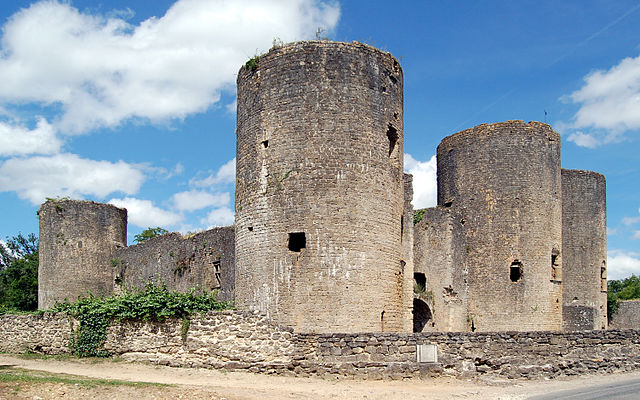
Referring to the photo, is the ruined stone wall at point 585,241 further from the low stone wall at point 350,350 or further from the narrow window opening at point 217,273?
the narrow window opening at point 217,273

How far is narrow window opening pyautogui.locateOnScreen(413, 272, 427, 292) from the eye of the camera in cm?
2609

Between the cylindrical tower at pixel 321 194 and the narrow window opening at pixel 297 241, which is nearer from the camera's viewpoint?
the cylindrical tower at pixel 321 194

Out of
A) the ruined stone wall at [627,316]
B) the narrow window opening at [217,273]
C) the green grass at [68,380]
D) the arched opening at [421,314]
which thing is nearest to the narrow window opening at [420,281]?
the arched opening at [421,314]

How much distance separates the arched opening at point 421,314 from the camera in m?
25.9

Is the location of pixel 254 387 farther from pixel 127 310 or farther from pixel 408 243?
pixel 408 243

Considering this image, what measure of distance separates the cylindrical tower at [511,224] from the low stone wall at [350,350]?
849cm

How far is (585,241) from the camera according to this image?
1190 inches

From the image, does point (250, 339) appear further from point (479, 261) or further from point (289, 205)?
point (479, 261)

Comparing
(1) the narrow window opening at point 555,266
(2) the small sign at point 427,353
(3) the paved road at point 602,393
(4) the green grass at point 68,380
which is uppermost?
(1) the narrow window opening at point 555,266

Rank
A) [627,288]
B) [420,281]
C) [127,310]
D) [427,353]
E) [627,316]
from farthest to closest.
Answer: [627,288]
[627,316]
[420,281]
[127,310]
[427,353]

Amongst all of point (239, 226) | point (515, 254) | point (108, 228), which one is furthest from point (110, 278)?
point (515, 254)

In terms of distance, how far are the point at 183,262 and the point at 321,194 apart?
11.3 metres


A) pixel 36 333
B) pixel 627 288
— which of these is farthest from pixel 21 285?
pixel 627 288

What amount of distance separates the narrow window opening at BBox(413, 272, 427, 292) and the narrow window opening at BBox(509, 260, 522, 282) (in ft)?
10.1
